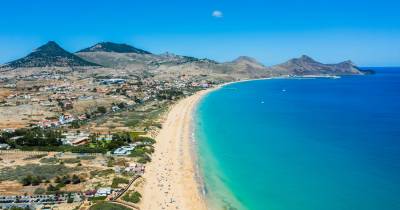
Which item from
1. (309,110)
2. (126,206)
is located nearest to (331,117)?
(309,110)

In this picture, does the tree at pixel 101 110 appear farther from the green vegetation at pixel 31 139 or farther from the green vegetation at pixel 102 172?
the green vegetation at pixel 102 172

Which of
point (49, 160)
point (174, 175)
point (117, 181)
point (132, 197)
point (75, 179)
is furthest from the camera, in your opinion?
point (49, 160)

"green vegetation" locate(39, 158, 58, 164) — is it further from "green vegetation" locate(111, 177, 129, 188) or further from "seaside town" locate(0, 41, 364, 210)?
"green vegetation" locate(111, 177, 129, 188)

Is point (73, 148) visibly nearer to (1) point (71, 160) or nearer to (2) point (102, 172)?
(1) point (71, 160)

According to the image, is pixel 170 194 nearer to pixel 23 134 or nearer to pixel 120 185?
pixel 120 185

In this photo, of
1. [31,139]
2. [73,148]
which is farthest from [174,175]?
[31,139]

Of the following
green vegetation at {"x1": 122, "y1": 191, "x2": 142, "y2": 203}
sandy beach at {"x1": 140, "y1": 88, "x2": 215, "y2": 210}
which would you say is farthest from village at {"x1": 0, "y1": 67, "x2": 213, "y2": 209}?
sandy beach at {"x1": 140, "y1": 88, "x2": 215, "y2": 210}
